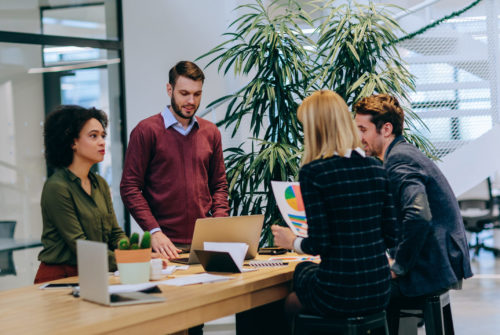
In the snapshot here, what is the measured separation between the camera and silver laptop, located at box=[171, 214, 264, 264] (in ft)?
8.91

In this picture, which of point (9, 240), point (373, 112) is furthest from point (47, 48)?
point (373, 112)

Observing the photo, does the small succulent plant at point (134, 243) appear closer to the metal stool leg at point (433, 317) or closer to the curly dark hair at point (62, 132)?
the curly dark hair at point (62, 132)

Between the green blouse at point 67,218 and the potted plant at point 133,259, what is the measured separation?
344 millimetres

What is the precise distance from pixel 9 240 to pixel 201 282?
3210 millimetres

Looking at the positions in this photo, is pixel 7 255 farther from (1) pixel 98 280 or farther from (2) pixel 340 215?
(2) pixel 340 215

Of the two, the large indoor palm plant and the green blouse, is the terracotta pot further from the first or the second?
the large indoor palm plant

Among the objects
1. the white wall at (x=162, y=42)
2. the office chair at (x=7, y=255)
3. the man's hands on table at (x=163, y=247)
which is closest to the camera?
the man's hands on table at (x=163, y=247)

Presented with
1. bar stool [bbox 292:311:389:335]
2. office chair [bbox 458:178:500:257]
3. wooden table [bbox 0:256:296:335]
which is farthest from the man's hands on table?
office chair [bbox 458:178:500:257]

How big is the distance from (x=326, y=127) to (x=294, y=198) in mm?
531

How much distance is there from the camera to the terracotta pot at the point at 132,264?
7.91ft

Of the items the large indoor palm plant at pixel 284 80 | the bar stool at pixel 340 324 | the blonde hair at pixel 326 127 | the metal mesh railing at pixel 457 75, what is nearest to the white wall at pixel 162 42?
the large indoor palm plant at pixel 284 80

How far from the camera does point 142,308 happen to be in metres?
2.01

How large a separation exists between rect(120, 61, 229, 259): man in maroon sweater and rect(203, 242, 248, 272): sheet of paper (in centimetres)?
70

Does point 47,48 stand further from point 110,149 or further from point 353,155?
point 353,155
